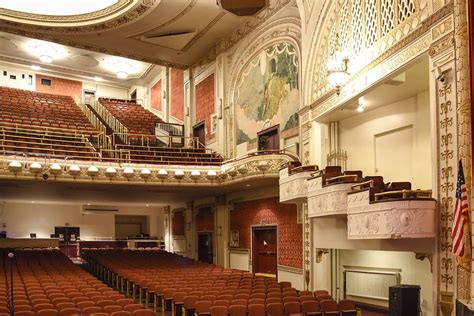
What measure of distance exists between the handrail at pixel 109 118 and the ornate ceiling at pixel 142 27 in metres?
2.87

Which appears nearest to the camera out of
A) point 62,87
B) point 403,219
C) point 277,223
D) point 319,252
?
point 403,219

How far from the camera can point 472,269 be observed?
19.2 feet

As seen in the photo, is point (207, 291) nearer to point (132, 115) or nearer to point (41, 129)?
point (41, 129)

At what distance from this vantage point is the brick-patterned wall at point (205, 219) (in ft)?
57.8

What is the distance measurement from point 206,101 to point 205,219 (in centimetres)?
429

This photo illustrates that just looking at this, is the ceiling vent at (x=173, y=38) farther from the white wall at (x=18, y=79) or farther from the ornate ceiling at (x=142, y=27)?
the white wall at (x=18, y=79)

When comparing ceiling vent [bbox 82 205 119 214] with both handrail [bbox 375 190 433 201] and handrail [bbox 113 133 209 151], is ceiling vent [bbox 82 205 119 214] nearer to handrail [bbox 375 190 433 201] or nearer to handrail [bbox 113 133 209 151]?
handrail [bbox 113 133 209 151]

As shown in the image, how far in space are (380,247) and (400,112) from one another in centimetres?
337

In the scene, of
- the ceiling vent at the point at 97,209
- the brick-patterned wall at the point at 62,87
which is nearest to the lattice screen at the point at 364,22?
the ceiling vent at the point at 97,209

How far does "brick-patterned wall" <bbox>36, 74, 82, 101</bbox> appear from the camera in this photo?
79.6 ft

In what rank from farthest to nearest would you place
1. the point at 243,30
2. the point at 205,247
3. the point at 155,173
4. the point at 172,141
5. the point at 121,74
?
the point at 121,74
the point at 172,141
the point at 205,247
the point at 243,30
the point at 155,173

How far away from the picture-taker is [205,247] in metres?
18.3

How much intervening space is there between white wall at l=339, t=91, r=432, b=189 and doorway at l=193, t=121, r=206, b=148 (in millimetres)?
7410

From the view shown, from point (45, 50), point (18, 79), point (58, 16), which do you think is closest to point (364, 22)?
point (58, 16)
